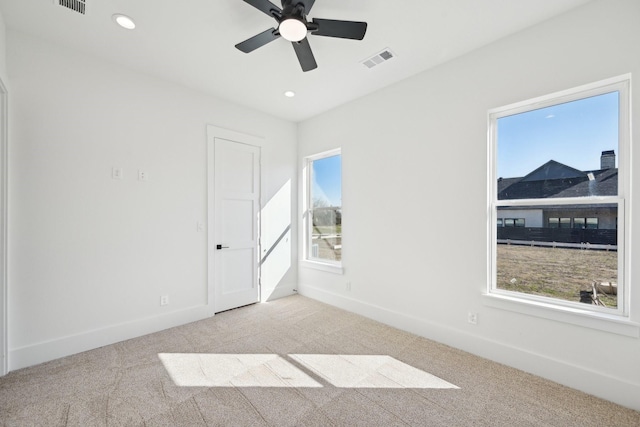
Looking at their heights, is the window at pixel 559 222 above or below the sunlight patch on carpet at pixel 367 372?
above

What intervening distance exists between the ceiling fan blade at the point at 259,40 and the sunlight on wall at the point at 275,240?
7.87ft

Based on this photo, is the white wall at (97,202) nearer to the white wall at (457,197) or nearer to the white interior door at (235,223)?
the white interior door at (235,223)

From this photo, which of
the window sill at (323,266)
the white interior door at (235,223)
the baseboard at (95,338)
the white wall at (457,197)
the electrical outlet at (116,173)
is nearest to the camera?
the white wall at (457,197)

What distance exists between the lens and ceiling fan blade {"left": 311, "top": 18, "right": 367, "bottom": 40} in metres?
1.92

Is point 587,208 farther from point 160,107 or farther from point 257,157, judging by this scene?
point 160,107

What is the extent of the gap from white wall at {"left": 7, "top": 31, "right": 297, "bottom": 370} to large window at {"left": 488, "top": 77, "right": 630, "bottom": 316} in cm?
339

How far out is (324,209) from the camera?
4379mm

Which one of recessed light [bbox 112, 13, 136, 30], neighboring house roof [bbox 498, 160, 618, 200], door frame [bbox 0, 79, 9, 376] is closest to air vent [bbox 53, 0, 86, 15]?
recessed light [bbox 112, 13, 136, 30]

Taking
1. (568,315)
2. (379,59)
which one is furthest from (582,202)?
(379,59)

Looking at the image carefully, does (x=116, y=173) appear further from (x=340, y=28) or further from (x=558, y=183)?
(x=558, y=183)

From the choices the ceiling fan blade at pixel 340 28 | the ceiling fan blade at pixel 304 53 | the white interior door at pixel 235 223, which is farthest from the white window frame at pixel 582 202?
the white interior door at pixel 235 223

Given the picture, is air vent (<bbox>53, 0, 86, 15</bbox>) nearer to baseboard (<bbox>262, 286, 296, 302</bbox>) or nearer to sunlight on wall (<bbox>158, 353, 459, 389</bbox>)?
sunlight on wall (<bbox>158, 353, 459, 389</bbox>)

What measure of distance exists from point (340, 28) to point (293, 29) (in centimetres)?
35

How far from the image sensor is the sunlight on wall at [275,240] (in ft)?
13.8
